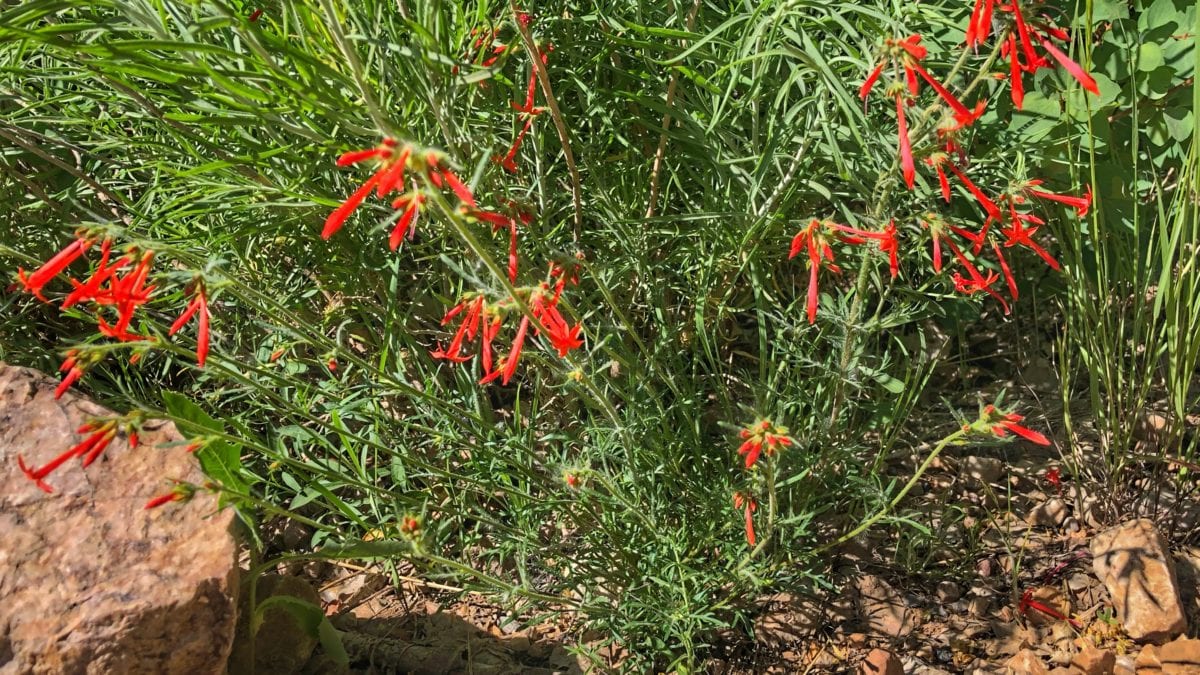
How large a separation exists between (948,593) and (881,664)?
0.38 metres

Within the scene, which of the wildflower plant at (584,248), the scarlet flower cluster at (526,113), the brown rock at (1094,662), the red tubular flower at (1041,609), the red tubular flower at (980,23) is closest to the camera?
the red tubular flower at (980,23)

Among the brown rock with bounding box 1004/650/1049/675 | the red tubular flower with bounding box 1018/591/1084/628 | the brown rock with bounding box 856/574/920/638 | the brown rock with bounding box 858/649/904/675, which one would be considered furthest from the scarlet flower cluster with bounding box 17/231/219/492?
the red tubular flower with bounding box 1018/591/1084/628

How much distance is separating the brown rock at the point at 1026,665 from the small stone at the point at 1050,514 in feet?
1.53

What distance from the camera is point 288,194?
214 centimetres

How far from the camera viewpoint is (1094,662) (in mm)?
2279

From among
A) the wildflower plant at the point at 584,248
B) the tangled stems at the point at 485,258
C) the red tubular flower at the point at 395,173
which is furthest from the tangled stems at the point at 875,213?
the red tubular flower at the point at 395,173

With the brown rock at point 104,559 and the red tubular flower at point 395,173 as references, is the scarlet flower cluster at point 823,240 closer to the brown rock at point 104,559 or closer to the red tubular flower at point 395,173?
the red tubular flower at point 395,173

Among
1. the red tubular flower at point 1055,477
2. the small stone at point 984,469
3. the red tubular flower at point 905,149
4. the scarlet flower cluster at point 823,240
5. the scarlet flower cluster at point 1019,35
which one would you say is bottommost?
the small stone at point 984,469

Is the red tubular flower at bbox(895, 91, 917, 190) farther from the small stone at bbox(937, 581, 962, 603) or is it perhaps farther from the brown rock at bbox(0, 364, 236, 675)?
the small stone at bbox(937, 581, 962, 603)

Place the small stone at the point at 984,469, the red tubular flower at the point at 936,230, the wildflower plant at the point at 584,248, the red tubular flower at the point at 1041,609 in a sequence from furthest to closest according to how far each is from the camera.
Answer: the small stone at the point at 984,469, the red tubular flower at the point at 1041,609, the wildflower plant at the point at 584,248, the red tubular flower at the point at 936,230

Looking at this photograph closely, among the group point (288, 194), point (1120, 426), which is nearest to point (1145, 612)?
point (1120, 426)

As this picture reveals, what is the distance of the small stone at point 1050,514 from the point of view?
2723 millimetres

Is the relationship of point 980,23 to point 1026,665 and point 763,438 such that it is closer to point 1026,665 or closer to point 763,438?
point 763,438

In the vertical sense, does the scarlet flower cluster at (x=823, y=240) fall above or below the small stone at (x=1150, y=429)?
above
